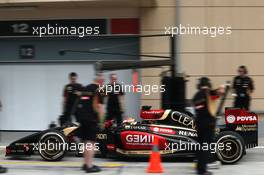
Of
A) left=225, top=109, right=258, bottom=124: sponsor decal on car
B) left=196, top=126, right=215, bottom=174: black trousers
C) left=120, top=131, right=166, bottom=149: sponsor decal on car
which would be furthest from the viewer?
left=225, top=109, right=258, bottom=124: sponsor decal on car

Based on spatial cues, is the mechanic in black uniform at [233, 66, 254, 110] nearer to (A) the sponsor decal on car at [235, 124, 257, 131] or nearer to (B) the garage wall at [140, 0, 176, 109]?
(B) the garage wall at [140, 0, 176, 109]

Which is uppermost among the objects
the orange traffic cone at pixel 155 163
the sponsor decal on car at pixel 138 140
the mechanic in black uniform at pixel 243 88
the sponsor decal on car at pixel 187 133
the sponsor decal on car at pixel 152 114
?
the mechanic in black uniform at pixel 243 88

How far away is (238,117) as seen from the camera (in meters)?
10.7

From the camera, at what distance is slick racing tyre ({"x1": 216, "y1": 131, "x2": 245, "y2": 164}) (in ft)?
34.1

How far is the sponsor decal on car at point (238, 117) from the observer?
1074 cm

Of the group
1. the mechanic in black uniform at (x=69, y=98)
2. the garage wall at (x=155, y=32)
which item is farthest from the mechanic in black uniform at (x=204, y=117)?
the garage wall at (x=155, y=32)

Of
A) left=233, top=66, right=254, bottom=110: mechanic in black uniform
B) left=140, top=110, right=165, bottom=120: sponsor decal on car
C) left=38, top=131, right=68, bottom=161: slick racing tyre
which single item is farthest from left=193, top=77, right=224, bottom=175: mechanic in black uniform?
left=233, top=66, right=254, bottom=110: mechanic in black uniform

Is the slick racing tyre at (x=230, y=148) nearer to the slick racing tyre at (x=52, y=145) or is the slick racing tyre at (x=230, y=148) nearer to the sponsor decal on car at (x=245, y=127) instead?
the sponsor decal on car at (x=245, y=127)

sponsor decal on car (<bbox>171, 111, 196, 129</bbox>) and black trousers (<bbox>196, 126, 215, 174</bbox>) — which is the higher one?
sponsor decal on car (<bbox>171, 111, 196, 129</bbox>)

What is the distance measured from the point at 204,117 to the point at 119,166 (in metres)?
2.15

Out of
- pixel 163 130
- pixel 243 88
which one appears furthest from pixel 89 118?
pixel 243 88

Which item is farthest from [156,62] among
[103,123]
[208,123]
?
[208,123]

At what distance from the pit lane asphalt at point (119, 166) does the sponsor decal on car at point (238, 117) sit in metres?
0.81

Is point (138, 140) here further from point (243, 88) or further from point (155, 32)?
point (155, 32)
